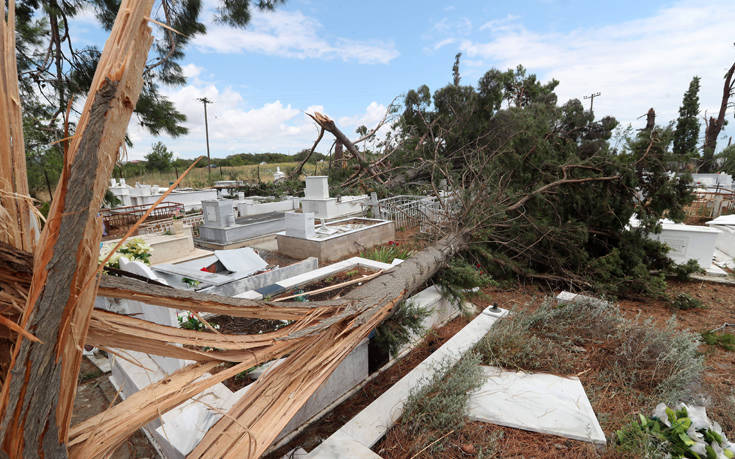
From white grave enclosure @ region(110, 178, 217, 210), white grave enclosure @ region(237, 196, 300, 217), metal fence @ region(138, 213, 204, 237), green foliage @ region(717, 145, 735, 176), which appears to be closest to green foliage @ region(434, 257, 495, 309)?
metal fence @ region(138, 213, 204, 237)

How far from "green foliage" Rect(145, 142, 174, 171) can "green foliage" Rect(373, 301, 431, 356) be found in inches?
1364

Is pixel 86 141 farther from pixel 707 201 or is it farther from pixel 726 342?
pixel 707 201

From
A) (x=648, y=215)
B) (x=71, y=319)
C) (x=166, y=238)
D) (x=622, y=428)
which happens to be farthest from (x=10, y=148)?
(x=648, y=215)

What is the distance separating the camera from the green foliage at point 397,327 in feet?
10.1

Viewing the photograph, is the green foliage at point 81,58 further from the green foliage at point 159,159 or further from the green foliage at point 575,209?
the green foliage at point 159,159

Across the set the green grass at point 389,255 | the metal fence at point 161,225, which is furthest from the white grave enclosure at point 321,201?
the green grass at point 389,255

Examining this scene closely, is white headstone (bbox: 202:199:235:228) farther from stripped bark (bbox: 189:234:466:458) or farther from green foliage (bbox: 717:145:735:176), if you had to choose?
green foliage (bbox: 717:145:735:176)

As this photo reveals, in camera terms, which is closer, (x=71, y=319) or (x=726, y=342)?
(x=71, y=319)

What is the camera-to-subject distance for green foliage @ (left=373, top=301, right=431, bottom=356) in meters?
3.08

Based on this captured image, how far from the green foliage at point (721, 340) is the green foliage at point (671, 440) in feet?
8.03

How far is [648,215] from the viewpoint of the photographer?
5.72 meters

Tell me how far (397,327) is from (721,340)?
13.8 feet

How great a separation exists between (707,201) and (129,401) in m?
18.2

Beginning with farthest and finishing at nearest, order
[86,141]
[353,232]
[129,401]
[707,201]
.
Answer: [707,201], [353,232], [129,401], [86,141]
